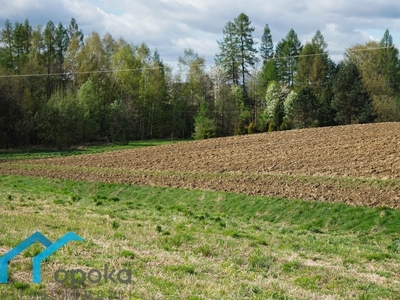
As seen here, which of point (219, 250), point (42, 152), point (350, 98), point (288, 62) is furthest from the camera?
point (288, 62)

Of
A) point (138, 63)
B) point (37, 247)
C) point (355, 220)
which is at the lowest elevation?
point (355, 220)

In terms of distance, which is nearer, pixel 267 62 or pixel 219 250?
pixel 219 250

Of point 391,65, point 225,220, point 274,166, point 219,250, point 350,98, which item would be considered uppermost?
point 391,65

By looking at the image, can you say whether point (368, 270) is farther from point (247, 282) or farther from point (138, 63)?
point (138, 63)

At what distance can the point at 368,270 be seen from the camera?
9.34 metres

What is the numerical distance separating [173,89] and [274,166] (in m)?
54.3

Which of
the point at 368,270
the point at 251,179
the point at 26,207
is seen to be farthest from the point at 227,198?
the point at 368,270

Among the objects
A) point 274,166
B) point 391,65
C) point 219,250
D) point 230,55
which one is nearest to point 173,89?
point 230,55

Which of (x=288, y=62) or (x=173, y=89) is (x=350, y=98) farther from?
(x=173, y=89)

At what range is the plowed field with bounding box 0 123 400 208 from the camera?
66.8ft

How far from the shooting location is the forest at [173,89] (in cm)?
5756

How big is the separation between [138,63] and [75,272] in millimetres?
70638

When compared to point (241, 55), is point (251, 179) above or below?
below

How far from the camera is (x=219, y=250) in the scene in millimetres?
9906
